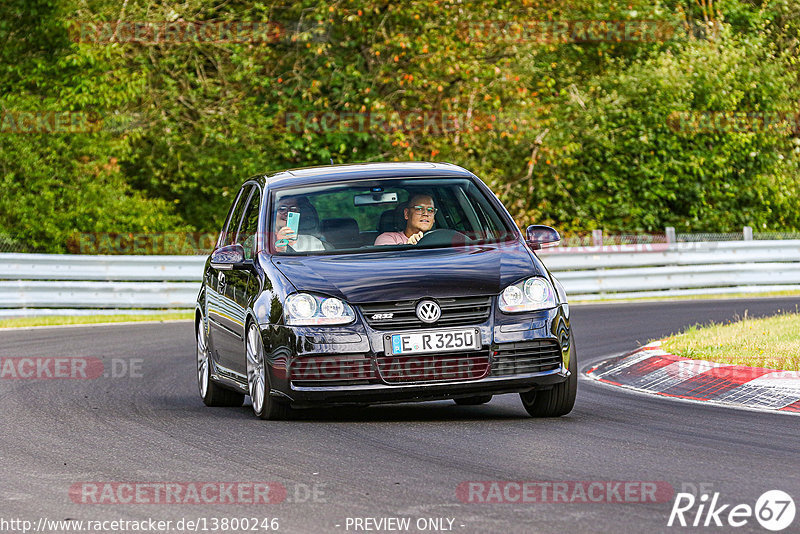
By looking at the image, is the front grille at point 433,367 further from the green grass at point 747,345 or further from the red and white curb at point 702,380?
the green grass at point 747,345

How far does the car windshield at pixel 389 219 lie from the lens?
32.1 ft

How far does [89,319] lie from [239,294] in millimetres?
12896

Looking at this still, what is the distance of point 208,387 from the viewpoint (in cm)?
1099

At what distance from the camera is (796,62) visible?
37281mm

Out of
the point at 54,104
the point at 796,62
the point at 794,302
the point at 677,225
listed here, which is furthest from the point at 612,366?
the point at 796,62

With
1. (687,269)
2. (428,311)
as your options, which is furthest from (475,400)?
(687,269)

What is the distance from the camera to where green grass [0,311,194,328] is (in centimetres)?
2150

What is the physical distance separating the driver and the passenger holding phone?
0.50 metres

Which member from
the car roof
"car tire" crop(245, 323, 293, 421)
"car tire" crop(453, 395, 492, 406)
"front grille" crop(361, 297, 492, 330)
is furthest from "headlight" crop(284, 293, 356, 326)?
"car tire" crop(453, 395, 492, 406)

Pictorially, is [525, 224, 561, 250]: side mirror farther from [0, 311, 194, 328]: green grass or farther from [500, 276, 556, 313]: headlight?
[0, 311, 194, 328]: green grass

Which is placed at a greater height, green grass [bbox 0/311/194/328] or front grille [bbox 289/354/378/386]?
front grille [bbox 289/354/378/386]

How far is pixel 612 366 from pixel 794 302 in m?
9.88

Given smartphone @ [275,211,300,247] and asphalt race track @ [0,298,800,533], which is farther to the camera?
smartphone @ [275,211,300,247]

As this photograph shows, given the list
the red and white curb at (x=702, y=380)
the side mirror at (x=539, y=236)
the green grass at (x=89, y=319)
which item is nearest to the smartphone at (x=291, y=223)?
the side mirror at (x=539, y=236)
